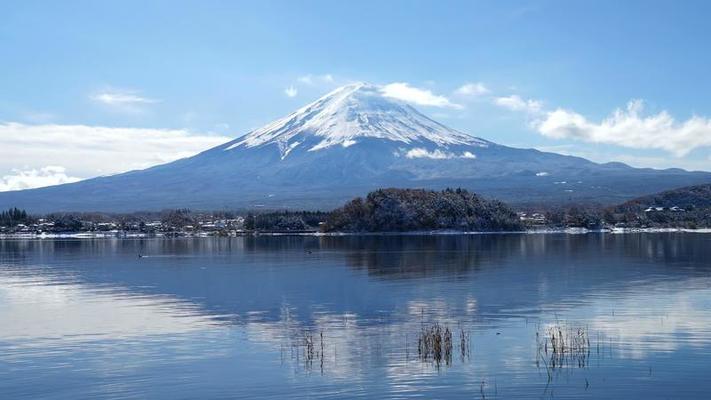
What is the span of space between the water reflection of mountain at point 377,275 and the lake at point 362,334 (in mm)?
158

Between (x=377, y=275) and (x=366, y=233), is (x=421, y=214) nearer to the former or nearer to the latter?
(x=366, y=233)

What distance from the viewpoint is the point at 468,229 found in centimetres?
9519

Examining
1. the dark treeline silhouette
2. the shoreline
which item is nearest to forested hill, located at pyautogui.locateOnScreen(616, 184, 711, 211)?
the shoreline

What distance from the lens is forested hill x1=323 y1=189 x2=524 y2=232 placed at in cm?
9456

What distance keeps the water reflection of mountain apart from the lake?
158 millimetres

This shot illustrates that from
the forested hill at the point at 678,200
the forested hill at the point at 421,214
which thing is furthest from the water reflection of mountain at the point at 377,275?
the forested hill at the point at 678,200

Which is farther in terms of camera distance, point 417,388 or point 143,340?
point 143,340

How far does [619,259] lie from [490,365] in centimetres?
3387

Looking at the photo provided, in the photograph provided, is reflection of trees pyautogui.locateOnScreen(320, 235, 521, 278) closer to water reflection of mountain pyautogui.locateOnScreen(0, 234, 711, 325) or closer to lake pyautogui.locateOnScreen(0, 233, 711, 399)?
water reflection of mountain pyautogui.locateOnScreen(0, 234, 711, 325)

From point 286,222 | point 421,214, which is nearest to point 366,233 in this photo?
point 421,214

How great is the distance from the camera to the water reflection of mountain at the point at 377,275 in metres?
27.2

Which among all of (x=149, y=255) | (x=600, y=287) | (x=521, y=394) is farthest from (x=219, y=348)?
(x=149, y=255)

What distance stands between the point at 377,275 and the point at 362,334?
17974 millimetres

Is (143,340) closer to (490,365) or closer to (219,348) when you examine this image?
(219,348)
